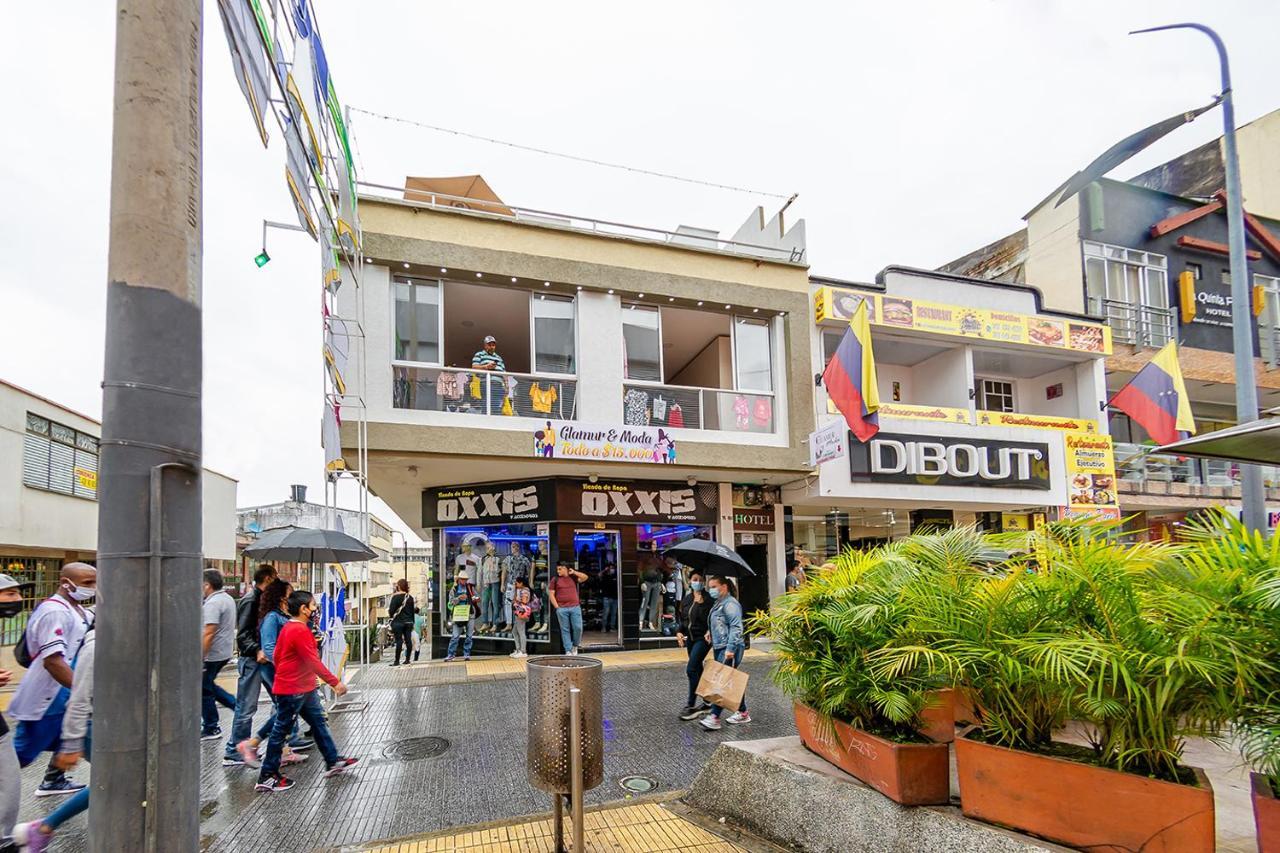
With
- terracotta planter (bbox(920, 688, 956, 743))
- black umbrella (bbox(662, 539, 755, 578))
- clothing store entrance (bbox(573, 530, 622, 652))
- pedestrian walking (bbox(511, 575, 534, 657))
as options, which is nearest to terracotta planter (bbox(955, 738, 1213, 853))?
terracotta planter (bbox(920, 688, 956, 743))

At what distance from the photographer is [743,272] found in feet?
45.2

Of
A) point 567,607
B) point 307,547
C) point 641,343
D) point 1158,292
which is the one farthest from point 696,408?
point 1158,292

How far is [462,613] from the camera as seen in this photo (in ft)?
41.4

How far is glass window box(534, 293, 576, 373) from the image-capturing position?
1241cm

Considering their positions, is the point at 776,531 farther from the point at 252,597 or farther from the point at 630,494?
the point at 252,597

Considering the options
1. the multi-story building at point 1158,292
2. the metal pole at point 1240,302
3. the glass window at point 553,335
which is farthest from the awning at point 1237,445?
the multi-story building at point 1158,292

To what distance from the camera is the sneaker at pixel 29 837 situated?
377cm

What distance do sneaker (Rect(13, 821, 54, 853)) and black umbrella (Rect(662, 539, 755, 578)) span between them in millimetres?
6043

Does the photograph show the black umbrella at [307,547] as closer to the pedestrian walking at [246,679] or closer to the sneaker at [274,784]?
the pedestrian walking at [246,679]

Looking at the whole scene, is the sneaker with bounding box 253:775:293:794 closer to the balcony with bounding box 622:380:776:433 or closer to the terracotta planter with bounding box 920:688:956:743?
the terracotta planter with bounding box 920:688:956:743

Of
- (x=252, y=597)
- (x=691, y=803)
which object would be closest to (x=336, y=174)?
(x=252, y=597)

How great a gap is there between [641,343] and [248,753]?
30.0ft

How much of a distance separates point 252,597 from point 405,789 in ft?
8.81

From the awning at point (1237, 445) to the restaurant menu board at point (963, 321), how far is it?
31.1ft
